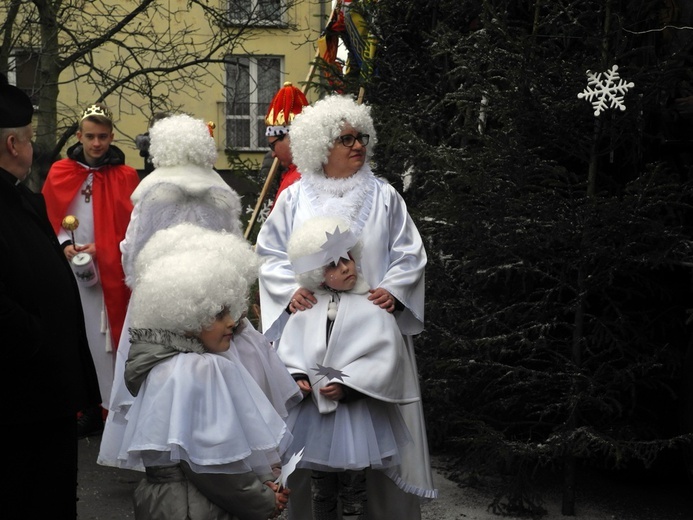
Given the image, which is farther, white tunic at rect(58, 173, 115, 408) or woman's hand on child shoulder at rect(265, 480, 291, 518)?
white tunic at rect(58, 173, 115, 408)

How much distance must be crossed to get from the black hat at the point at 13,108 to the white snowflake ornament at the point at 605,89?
9.15 feet

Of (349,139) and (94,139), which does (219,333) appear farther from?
(94,139)

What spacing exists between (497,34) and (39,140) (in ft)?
24.8

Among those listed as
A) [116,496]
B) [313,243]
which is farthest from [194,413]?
[116,496]

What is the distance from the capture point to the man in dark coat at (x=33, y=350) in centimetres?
379

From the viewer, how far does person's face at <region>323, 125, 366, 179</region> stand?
5.64 m

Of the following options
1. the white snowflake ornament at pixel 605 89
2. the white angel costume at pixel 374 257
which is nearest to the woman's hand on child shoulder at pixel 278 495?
the white angel costume at pixel 374 257

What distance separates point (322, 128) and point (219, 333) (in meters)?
1.94

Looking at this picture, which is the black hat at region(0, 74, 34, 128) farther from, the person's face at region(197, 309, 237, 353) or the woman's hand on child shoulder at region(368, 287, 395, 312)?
the woman's hand on child shoulder at region(368, 287, 395, 312)

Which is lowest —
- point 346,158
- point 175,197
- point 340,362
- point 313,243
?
point 340,362

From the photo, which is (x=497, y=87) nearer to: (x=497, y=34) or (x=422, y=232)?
(x=497, y=34)

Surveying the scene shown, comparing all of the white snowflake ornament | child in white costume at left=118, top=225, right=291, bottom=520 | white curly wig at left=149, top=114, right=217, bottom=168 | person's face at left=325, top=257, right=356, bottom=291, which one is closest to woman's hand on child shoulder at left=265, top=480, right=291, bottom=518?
child in white costume at left=118, top=225, right=291, bottom=520

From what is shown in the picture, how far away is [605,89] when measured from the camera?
5738 millimetres

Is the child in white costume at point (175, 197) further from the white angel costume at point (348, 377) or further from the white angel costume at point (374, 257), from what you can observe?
the white angel costume at point (348, 377)
